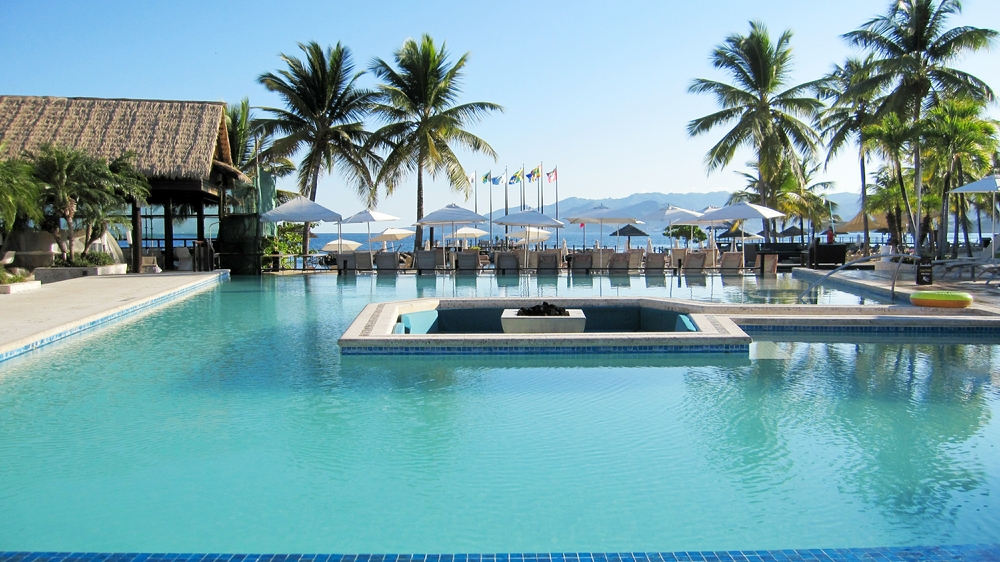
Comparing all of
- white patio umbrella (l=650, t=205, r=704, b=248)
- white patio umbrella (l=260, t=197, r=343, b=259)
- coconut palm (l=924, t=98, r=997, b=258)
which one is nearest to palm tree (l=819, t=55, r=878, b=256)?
coconut palm (l=924, t=98, r=997, b=258)

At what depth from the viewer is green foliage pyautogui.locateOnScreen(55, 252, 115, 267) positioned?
15.8 meters

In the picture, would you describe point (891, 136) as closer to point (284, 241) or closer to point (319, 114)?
point (319, 114)

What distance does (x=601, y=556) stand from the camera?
119 inches

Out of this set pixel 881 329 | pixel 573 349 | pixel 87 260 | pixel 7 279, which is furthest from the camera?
pixel 87 260

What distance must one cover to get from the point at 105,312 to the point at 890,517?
29.5ft

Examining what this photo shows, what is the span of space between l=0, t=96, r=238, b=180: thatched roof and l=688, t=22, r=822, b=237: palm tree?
15.2m

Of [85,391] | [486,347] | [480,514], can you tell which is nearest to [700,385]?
[486,347]

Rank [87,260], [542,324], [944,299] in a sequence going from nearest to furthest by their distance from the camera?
[542,324] < [944,299] < [87,260]

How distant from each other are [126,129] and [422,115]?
29.4ft

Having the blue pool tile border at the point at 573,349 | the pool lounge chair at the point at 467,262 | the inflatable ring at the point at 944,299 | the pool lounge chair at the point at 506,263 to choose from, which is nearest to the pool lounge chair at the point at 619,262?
the pool lounge chair at the point at 506,263

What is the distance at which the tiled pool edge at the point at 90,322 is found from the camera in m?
7.21

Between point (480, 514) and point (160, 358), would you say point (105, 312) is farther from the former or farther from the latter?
point (480, 514)

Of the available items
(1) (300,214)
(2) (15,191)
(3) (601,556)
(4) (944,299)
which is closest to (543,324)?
(4) (944,299)

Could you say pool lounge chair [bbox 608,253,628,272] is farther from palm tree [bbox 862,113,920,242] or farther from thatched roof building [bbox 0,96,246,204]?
thatched roof building [bbox 0,96,246,204]
